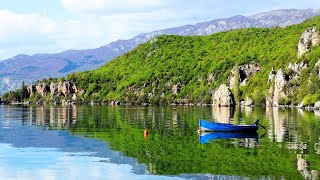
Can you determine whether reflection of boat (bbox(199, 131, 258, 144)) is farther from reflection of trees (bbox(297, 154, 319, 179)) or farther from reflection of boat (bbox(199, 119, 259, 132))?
reflection of trees (bbox(297, 154, 319, 179))

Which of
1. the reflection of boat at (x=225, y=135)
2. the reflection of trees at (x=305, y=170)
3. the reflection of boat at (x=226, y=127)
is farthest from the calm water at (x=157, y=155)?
the reflection of boat at (x=226, y=127)

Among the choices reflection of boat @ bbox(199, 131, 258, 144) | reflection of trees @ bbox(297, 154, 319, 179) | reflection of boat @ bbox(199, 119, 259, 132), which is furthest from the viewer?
reflection of boat @ bbox(199, 119, 259, 132)

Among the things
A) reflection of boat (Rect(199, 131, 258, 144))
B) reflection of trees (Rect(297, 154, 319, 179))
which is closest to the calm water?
reflection of trees (Rect(297, 154, 319, 179))

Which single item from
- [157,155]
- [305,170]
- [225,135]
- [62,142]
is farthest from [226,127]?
[305,170]

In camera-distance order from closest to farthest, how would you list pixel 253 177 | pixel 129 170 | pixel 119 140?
pixel 253 177, pixel 129 170, pixel 119 140

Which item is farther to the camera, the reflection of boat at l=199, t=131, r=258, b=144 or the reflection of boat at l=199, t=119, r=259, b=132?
the reflection of boat at l=199, t=119, r=259, b=132

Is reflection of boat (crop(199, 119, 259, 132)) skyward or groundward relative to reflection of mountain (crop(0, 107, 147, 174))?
skyward

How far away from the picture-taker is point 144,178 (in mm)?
48531

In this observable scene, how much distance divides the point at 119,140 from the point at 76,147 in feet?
29.9

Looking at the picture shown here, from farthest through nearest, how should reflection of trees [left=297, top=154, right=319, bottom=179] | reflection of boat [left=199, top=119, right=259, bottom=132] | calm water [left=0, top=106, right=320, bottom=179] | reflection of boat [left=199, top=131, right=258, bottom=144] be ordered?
1. reflection of boat [left=199, top=119, right=259, bottom=132]
2. reflection of boat [left=199, top=131, right=258, bottom=144]
3. calm water [left=0, top=106, right=320, bottom=179]
4. reflection of trees [left=297, top=154, right=319, bottom=179]

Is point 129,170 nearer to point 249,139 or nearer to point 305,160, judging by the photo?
point 305,160

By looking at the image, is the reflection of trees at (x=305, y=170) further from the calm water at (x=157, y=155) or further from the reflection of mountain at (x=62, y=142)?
the reflection of mountain at (x=62, y=142)

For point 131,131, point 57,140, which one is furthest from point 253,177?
point 131,131

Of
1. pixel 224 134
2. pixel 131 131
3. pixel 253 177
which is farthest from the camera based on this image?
pixel 131 131
